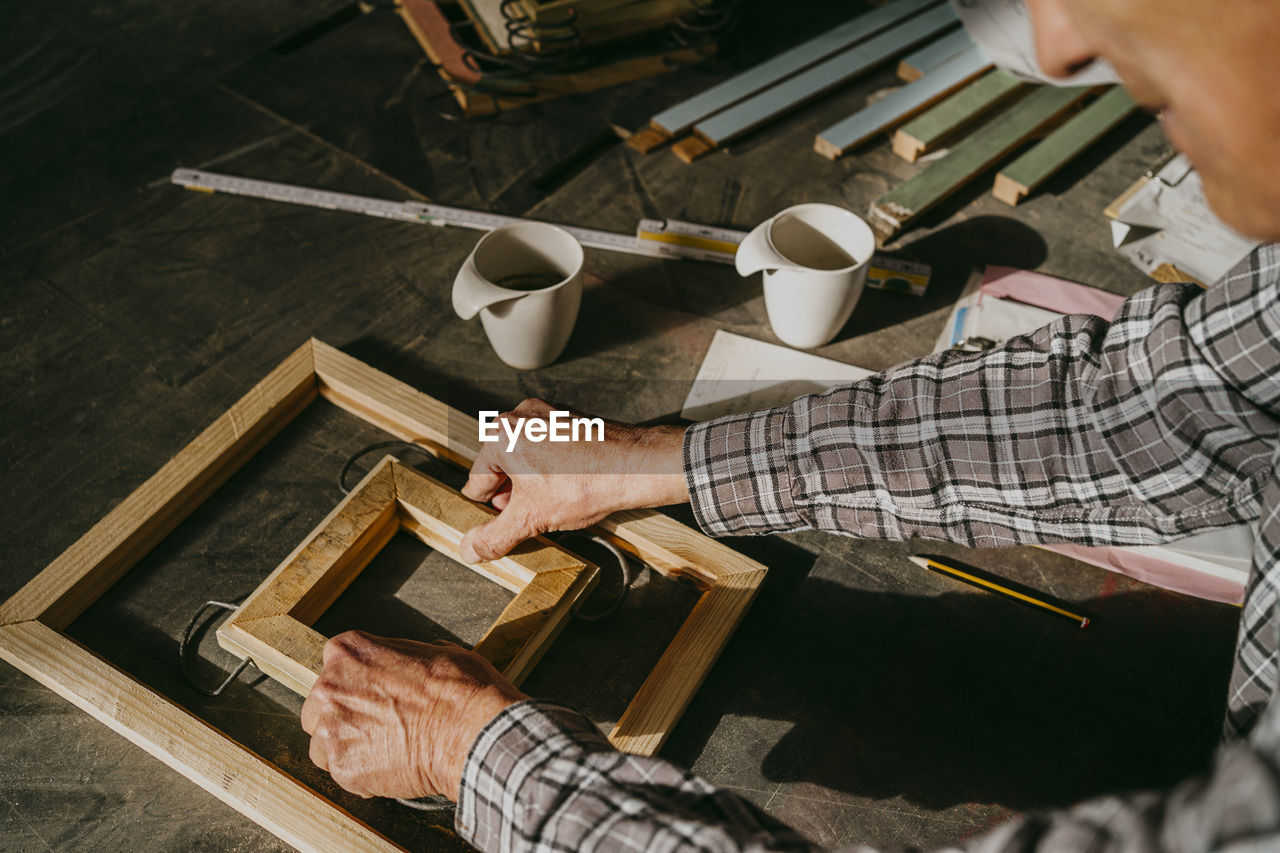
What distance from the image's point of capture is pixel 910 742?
97 centimetres

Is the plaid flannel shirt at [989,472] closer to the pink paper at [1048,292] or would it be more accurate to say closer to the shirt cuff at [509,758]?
the shirt cuff at [509,758]

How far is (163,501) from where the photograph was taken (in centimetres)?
111

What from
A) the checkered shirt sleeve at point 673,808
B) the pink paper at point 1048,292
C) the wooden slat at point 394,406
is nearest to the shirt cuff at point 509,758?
the checkered shirt sleeve at point 673,808

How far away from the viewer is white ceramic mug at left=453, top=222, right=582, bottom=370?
3.87ft

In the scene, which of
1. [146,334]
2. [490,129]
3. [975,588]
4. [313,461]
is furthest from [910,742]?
[490,129]

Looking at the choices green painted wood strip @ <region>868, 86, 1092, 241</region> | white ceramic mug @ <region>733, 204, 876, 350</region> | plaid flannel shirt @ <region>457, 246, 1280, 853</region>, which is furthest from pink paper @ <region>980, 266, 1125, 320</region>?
plaid flannel shirt @ <region>457, 246, 1280, 853</region>

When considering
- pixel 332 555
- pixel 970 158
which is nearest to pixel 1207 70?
pixel 332 555

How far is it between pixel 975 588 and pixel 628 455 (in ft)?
1.69

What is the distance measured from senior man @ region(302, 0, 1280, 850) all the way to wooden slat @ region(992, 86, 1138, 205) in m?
0.71

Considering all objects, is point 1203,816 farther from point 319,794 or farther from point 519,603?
point 319,794

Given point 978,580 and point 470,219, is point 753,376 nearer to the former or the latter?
point 978,580

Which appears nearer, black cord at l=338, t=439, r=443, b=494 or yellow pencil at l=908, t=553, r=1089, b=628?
yellow pencil at l=908, t=553, r=1089, b=628

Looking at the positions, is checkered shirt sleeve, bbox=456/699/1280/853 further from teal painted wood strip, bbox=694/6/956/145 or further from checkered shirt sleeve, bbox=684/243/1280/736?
teal painted wood strip, bbox=694/6/956/145

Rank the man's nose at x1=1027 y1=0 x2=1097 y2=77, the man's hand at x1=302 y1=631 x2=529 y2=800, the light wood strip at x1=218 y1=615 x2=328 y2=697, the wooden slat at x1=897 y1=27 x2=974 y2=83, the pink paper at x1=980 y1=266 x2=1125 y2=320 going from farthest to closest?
the wooden slat at x1=897 y1=27 x2=974 y2=83 → the pink paper at x1=980 y1=266 x2=1125 y2=320 → the light wood strip at x1=218 y1=615 x2=328 y2=697 → the man's hand at x1=302 y1=631 x2=529 y2=800 → the man's nose at x1=1027 y1=0 x2=1097 y2=77
